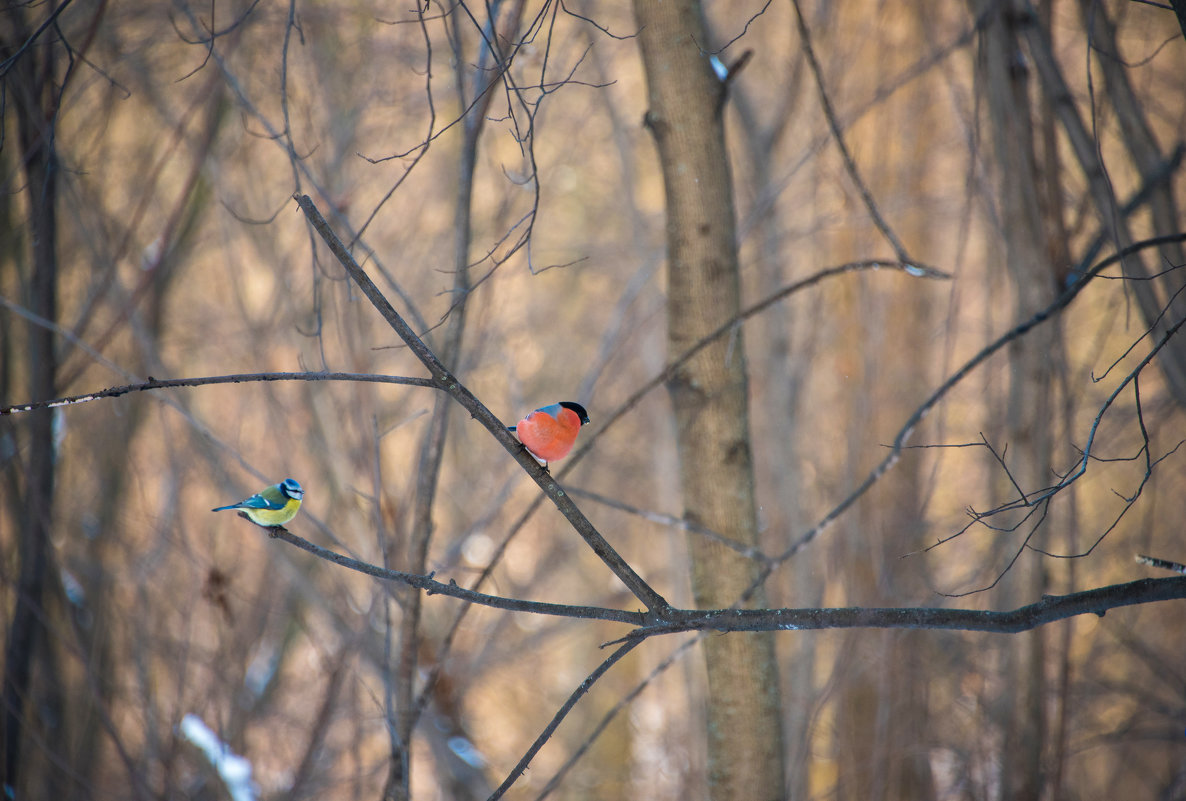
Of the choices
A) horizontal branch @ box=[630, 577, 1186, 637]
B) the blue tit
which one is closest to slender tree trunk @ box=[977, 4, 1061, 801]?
horizontal branch @ box=[630, 577, 1186, 637]

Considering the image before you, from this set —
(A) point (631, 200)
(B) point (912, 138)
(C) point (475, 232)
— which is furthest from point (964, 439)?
(C) point (475, 232)

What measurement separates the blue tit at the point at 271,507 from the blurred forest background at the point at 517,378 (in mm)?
249

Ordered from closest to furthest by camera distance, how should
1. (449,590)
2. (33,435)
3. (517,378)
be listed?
(449,590)
(33,435)
(517,378)

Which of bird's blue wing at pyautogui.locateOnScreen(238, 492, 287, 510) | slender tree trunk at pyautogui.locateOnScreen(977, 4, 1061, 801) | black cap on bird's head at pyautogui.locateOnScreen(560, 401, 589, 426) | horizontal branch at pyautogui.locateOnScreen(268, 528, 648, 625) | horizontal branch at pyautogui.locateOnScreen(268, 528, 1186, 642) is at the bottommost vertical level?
horizontal branch at pyautogui.locateOnScreen(268, 528, 648, 625)

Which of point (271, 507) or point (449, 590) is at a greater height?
point (271, 507)

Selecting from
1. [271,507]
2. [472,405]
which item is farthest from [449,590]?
[271,507]

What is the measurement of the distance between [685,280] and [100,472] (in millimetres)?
4276

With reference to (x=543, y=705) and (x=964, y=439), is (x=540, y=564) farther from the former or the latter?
(x=964, y=439)

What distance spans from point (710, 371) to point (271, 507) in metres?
1.16

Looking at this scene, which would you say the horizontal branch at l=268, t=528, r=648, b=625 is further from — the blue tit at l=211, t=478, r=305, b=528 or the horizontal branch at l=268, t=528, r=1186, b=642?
the blue tit at l=211, t=478, r=305, b=528

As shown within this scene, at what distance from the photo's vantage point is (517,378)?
5.41 metres

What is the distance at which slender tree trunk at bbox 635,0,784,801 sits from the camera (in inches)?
86.4

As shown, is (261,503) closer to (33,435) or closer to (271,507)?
(271,507)

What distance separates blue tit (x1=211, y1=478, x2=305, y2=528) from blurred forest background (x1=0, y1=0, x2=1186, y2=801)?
249 mm
